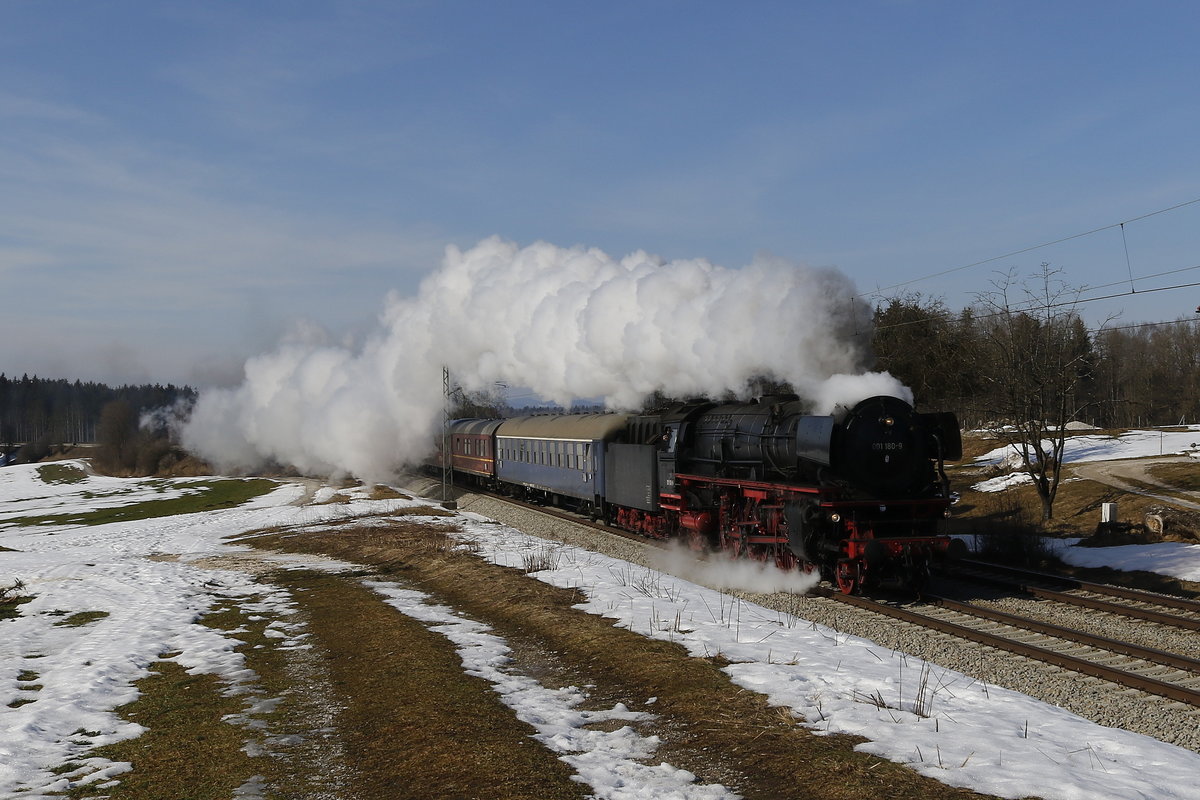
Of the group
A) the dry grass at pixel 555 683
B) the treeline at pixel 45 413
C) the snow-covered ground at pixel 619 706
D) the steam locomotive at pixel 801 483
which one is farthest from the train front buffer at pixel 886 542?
the treeline at pixel 45 413

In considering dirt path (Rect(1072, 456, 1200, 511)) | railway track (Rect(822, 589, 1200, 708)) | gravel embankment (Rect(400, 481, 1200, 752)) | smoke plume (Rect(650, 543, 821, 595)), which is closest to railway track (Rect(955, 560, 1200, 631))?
gravel embankment (Rect(400, 481, 1200, 752))

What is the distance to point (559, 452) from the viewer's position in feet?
106

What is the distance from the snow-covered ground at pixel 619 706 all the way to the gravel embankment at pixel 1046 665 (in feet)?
2.51

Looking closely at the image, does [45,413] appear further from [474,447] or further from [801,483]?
[801,483]

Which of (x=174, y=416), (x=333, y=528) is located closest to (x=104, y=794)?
(x=333, y=528)

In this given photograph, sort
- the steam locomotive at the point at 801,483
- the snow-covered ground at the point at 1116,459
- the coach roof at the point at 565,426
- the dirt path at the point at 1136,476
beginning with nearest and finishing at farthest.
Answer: the steam locomotive at the point at 801,483
the snow-covered ground at the point at 1116,459
the coach roof at the point at 565,426
the dirt path at the point at 1136,476

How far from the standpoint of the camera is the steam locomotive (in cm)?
1491

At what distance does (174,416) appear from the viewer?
104438mm

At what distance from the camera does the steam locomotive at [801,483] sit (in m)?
14.9

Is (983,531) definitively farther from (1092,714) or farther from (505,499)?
(505,499)

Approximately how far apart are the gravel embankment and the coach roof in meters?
11.9

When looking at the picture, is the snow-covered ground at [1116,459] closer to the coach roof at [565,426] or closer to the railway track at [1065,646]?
the railway track at [1065,646]

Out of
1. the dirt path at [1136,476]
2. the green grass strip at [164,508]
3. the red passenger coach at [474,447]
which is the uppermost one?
the red passenger coach at [474,447]

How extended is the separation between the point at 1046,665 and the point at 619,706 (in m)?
5.68
